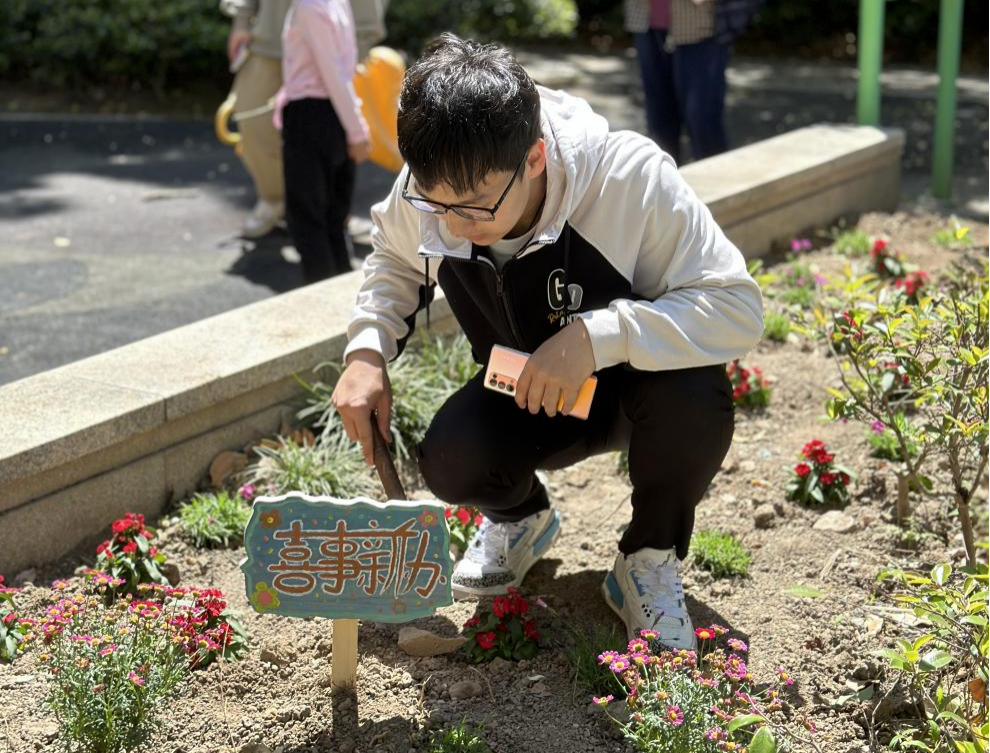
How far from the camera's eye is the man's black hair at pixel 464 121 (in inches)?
89.0

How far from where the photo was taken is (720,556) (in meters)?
3.12

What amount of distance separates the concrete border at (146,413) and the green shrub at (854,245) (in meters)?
1.90

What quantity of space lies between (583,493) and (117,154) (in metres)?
5.69

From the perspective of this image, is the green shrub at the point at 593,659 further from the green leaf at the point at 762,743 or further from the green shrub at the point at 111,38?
the green shrub at the point at 111,38

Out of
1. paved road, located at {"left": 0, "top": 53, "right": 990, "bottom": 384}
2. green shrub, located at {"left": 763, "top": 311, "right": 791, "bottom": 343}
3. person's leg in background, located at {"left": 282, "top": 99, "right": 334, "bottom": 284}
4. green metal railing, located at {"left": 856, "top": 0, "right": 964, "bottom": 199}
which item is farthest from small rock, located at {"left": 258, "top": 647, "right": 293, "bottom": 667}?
green metal railing, located at {"left": 856, "top": 0, "right": 964, "bottom": 199}

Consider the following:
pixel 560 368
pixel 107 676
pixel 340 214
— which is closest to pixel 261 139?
pixel 340 214

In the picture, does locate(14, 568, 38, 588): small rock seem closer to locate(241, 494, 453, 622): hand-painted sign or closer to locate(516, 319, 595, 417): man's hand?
locate(241, 494, 453, 622): hand-painted sign

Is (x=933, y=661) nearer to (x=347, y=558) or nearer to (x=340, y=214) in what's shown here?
(x=347, y=558)

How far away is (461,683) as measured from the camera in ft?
8.77

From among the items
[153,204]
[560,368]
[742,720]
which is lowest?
[153,204]

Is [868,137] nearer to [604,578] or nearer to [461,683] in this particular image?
[604,578]

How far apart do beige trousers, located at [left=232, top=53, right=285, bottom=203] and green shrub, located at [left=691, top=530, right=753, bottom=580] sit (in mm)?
3464

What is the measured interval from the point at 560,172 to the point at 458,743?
3.55 ft

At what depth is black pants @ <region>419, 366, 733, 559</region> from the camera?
2621 mm
